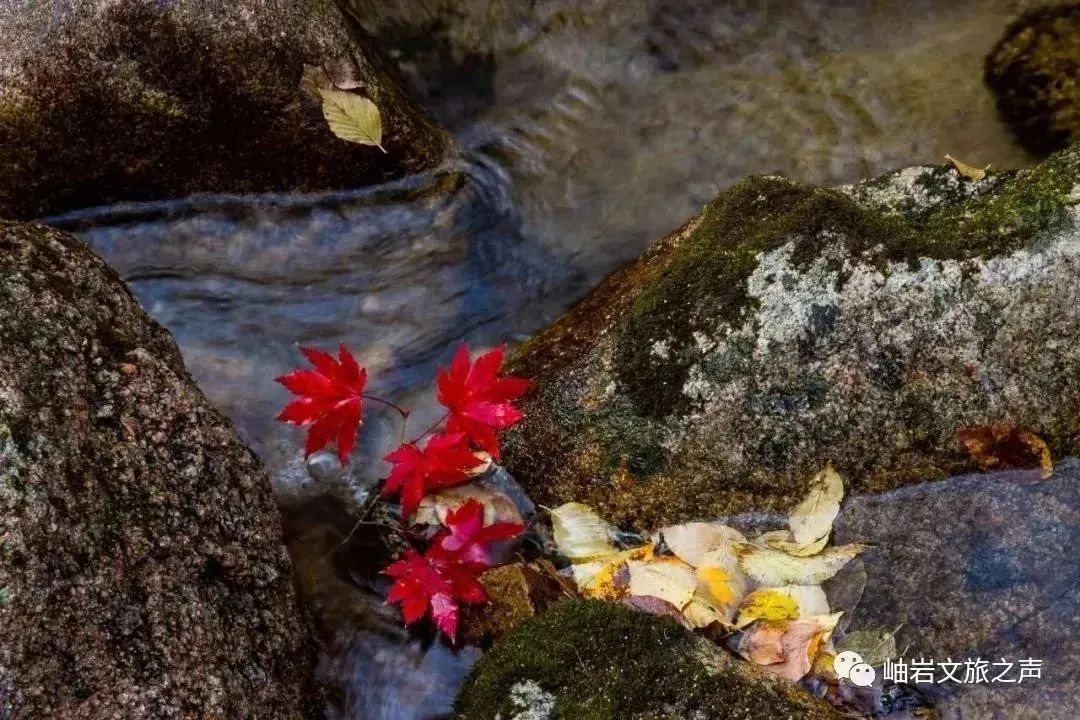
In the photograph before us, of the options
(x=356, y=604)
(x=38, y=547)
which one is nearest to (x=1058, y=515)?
(x=356, y=604)

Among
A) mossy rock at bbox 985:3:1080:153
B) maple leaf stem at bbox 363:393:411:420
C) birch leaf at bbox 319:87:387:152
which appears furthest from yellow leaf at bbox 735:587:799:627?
mossy rock at bbox 985:3:1080:153

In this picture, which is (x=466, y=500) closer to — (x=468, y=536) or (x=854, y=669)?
(x=468, y=536)

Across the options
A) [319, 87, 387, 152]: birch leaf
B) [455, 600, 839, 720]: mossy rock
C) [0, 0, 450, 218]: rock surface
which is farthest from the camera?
[319, 87, 387, 152]: birch leaf

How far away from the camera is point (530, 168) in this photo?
417cm

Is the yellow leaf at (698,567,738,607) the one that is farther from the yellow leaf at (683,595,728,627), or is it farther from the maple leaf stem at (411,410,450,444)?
the maple leaf stem at (411,410,450,444)

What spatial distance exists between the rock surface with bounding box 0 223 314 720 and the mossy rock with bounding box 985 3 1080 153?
3.70m

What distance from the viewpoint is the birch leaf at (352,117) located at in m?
3.54

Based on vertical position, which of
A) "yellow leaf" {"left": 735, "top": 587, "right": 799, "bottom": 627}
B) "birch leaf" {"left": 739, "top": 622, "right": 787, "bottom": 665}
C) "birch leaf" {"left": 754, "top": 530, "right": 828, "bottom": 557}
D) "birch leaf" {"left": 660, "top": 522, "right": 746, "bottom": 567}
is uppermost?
"birch leaf" {"left": 754, "top": 530, "right": 828, "bottom": 557}

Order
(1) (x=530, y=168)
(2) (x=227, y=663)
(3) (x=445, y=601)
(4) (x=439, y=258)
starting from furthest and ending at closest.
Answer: (1) (x=530, y=168), (4) (x=439, y=258), (3) (x=445, y=601), (2) (x=227, y=663)

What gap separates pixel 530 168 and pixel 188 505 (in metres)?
2.43

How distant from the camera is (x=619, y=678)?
220cm

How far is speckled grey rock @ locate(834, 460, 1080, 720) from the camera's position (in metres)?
2.36

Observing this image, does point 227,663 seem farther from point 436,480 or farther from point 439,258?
point 439,258

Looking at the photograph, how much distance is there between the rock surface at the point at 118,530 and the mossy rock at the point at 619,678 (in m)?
0.62
